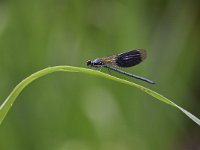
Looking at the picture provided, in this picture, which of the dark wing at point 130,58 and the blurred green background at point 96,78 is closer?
the dark wing at point 130,58

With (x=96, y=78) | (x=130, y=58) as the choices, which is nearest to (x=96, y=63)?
(x=130, y=58)

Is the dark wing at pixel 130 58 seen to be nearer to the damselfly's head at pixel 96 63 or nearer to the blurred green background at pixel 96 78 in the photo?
the damselfly's head at pixel 96 63

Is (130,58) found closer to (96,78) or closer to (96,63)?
(96,63)

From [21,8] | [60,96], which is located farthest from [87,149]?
[21,8]

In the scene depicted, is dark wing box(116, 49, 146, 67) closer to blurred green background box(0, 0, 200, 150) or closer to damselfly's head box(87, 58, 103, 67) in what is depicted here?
damselfly's head box(87, 58, 103, 67)

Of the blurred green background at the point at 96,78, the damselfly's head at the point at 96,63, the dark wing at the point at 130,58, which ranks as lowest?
the blurred green background at the point at 96,78

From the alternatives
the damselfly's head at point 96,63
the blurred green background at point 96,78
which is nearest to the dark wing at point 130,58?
the damselfly's head at point 96,63

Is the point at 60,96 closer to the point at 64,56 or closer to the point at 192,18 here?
the point at 64,56
